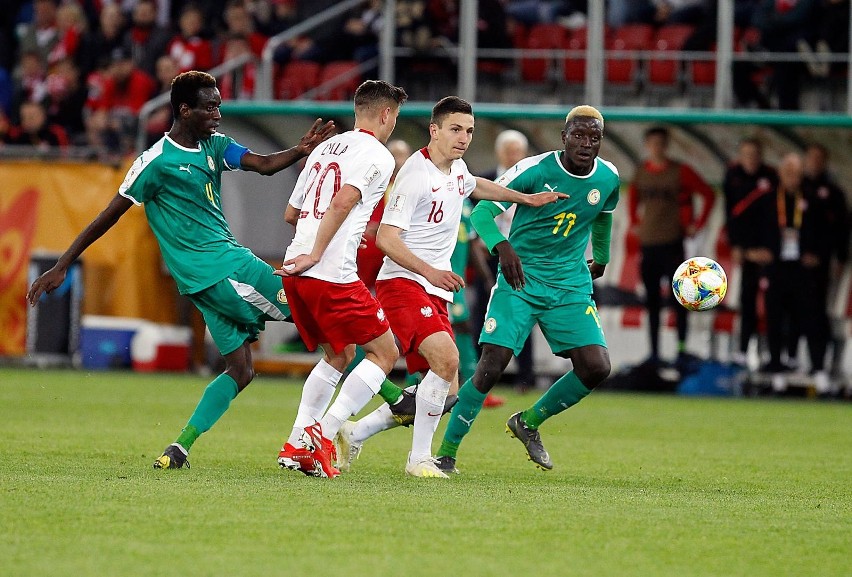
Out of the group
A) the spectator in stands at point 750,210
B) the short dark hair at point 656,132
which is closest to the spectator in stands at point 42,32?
the short dark hair at point 656,132

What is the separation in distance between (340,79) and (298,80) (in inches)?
34.0

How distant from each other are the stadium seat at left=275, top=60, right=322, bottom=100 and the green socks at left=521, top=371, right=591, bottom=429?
10689mm

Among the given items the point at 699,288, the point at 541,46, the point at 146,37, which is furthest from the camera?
the point at 146,37

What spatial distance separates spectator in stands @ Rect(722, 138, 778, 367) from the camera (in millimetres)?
15250

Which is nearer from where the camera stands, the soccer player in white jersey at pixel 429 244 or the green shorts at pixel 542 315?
the soccer player in white jersey at pixel 429 244

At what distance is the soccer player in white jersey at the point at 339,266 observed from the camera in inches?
291

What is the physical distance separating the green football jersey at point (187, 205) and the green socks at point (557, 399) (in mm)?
1854

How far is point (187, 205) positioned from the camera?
7863mm

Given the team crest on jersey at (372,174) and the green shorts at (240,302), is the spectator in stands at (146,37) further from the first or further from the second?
the team crest on jersey at (372,174)

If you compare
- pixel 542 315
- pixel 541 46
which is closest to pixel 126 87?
pixel 541 46

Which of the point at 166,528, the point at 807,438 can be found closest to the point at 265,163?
the point at 166,528

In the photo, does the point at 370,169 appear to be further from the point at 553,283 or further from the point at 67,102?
the point at 67,102

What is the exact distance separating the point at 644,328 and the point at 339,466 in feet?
29.5

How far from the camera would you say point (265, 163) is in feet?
25.5
